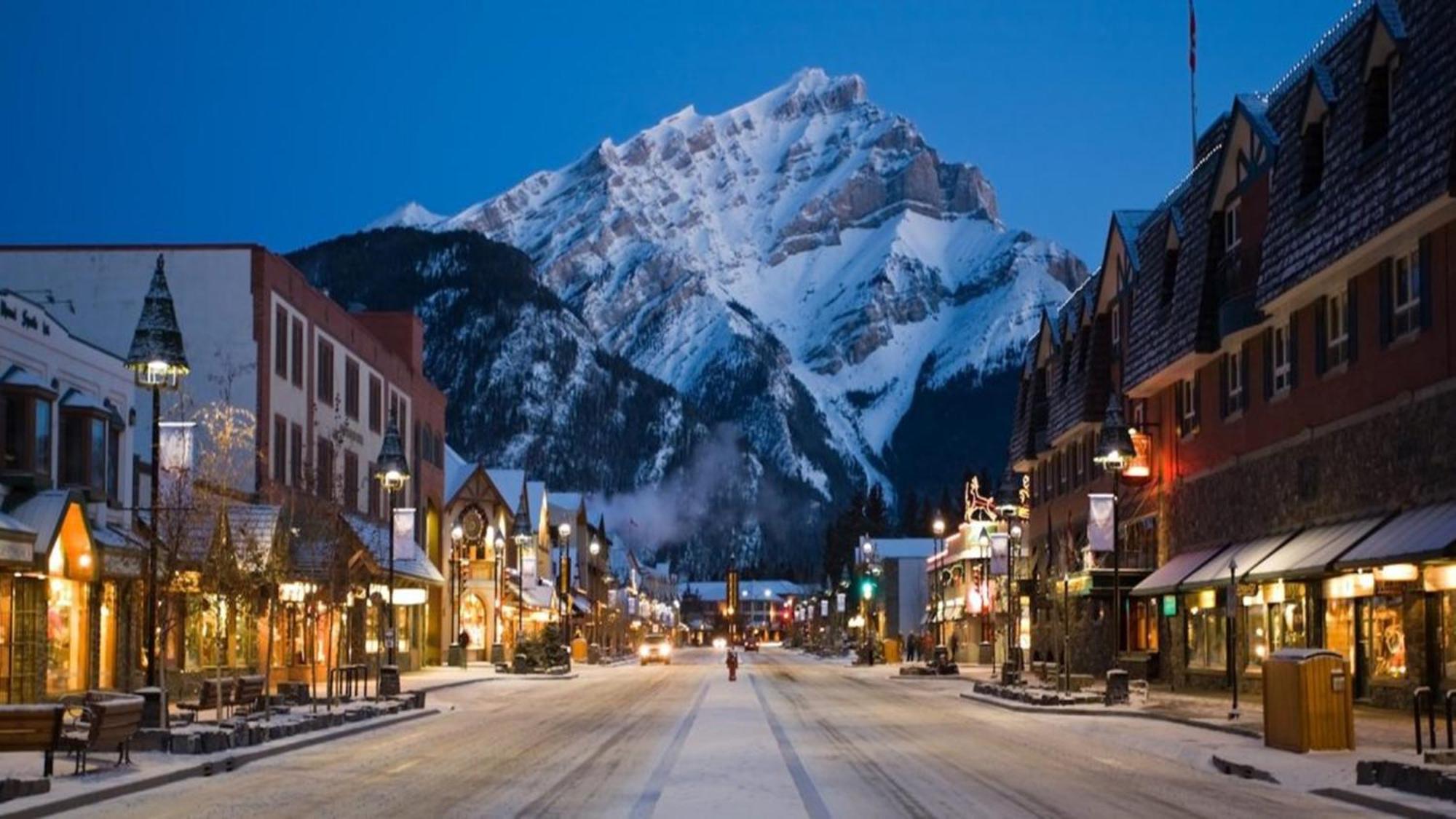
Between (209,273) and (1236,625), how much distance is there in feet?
106

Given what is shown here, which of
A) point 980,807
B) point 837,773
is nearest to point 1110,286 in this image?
point 837,773

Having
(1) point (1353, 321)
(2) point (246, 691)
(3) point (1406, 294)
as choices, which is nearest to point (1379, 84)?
(3) point (1406, 294)

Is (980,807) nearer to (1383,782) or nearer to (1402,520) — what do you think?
(1383,782)

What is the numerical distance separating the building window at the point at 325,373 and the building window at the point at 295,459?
3.62 meters

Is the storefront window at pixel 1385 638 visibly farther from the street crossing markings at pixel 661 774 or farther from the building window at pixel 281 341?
the building window at pixel 281 341

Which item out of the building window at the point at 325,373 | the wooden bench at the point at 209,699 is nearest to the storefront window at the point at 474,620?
the building window at the point at 325,373

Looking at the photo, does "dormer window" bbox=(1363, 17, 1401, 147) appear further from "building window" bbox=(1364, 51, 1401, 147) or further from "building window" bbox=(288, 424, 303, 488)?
"building window" bbox=(288, 424, 303, 488)

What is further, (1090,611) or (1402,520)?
(1090,611)

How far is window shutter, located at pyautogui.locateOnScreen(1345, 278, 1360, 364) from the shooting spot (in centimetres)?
3856

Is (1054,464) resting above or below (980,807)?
above

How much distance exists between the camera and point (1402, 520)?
Answer: 3431cm

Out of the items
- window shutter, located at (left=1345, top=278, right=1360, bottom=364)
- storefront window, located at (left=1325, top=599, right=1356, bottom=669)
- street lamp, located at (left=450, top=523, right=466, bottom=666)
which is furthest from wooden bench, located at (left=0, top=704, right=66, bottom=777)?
street lamp, located at (left=450, top=523, right=466, bottom=666)

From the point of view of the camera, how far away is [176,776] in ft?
82.8

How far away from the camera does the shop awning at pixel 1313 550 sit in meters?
36.1
